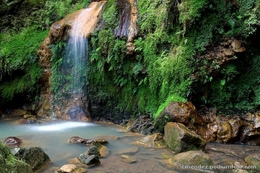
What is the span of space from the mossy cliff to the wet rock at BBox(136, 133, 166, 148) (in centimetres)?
109

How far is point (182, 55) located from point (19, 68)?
21.9ft

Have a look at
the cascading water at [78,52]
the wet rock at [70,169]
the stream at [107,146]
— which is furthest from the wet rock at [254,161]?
the cascading water at [78,52]

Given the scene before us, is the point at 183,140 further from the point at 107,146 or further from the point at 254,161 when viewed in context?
the point at 107,146

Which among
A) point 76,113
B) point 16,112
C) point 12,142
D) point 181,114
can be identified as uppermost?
point 181,114

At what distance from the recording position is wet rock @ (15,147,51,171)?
4.66 metres

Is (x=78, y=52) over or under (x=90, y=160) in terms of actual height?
over

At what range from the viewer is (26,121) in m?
8.71

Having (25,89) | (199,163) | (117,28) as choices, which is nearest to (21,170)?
(199,163)

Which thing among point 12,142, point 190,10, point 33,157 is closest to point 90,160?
point 33,157

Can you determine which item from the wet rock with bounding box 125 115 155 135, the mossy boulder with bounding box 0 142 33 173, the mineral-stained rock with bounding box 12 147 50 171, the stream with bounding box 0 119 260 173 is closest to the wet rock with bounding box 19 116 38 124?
the stream with bounding box 0 119 260 173

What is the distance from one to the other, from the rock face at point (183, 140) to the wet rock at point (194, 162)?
426mm

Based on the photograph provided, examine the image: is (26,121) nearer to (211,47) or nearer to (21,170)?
(21,170)

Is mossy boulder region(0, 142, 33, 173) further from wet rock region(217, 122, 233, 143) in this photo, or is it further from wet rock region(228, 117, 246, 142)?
wet rock region(228, 117, 246, 142)

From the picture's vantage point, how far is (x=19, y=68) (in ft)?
33.3
